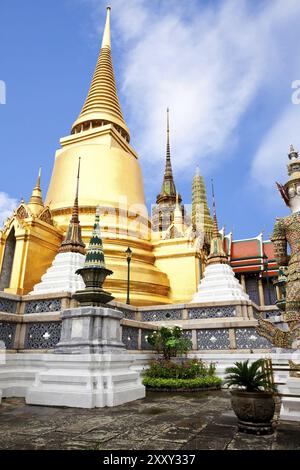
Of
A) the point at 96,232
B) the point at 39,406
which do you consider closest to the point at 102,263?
the point at 96,232

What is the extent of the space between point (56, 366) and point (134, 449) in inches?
128

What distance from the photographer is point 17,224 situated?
14.2 meters

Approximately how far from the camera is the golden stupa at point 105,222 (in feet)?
46.5

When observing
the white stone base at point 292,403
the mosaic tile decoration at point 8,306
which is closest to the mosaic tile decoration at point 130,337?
the mosaic tile decoration at point 8,306

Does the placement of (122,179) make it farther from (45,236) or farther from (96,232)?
(96,232)

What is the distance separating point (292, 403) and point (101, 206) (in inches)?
564

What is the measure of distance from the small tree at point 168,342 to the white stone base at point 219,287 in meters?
3.21

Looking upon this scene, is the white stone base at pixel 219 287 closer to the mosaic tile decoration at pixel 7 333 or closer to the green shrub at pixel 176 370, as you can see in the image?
the green shrub at pixel 176 370

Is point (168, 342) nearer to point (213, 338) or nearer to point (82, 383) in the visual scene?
point (213, 338)

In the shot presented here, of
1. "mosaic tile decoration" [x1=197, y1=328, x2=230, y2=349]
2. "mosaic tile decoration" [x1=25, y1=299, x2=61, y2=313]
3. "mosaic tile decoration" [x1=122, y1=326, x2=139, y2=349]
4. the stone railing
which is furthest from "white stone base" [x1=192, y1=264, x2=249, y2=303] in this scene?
"mosaic tile decoration" [x1=25, y1=299, x2=61, y2=313]

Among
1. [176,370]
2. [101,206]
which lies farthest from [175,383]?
[101,206]

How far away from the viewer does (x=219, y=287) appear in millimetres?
13016

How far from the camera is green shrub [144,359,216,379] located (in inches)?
335

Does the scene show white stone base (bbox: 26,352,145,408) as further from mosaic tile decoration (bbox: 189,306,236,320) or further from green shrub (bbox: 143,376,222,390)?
mosaic tile decoration (bbox: 189,306,236,320)
